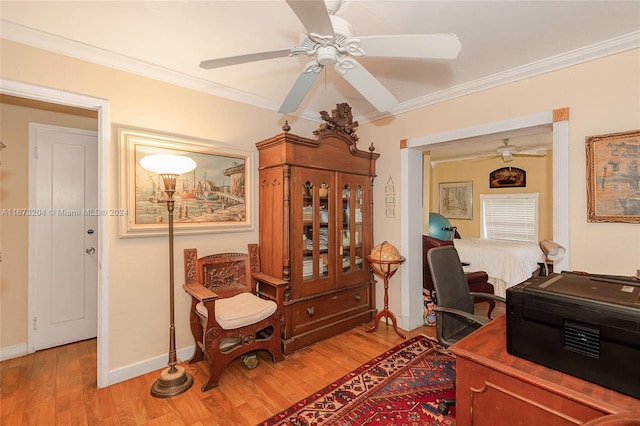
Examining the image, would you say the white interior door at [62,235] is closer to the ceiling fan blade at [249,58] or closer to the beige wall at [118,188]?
the beige wall at [118,188]

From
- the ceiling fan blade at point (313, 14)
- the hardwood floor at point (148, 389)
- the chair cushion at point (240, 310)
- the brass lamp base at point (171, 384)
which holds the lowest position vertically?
the hardwood floor at point (148, 389)

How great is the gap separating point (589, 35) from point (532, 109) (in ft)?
1.85

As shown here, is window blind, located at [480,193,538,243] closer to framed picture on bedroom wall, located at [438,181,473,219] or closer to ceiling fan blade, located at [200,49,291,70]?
framed picture on bedroom wall, located at [438,181,473,219]

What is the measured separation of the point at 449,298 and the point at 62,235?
3.67 meters

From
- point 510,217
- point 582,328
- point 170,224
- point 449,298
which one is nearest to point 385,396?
point 449,298

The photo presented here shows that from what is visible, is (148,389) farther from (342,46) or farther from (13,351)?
(342,46)

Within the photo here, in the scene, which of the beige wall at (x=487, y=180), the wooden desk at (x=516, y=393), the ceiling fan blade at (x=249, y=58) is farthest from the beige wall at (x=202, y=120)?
the beige wall at (x=487, y=180)

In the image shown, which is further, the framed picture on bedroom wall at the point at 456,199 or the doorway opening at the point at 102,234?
the framed picture on bedroom wall at the point at 456,199

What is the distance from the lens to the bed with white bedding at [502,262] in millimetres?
4031

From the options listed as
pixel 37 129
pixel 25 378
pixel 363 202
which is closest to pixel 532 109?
pixel 363 202

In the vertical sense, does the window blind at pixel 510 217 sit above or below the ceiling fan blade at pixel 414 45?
below

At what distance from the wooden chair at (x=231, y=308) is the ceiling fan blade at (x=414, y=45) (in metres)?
1.99

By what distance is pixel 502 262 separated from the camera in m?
4.11

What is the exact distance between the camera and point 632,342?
1003mm
